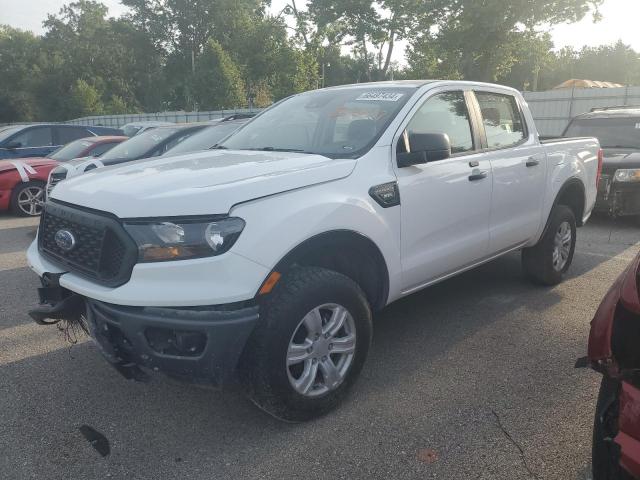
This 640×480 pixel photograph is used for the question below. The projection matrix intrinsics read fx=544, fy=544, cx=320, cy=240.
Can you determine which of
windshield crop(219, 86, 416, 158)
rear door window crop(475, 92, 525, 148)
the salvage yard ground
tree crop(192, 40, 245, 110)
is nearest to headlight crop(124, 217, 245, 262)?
the salvage yard ground

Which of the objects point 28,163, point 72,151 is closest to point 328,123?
point 28,163

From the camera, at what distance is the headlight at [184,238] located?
2.40 meters

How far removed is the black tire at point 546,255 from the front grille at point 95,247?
12.1 ft

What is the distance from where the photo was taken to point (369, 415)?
294 cm

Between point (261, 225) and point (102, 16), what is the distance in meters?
76.4

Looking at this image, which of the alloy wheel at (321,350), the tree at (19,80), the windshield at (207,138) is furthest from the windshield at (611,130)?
the tree at (19,80)

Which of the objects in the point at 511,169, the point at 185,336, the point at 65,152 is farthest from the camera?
the point at 65,152

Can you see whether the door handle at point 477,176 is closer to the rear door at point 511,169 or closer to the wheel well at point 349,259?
the rear door at point 511,169

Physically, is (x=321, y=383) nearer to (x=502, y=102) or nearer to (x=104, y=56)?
(x=502, y=102)

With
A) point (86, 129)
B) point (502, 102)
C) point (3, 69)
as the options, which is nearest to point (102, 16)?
point (3, 69)

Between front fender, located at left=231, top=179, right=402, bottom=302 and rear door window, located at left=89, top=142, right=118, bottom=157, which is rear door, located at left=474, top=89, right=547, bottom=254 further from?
rear door window, located at left=89, top=142, right=118, bottom=157

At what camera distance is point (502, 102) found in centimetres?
460

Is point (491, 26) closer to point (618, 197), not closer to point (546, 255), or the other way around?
point (618, 197)

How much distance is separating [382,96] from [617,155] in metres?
Answer: 5.52
